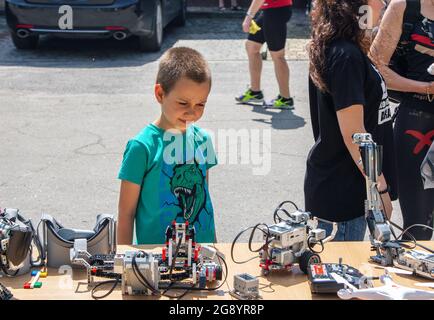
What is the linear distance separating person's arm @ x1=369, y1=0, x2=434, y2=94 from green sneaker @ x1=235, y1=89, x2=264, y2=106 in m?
4.88

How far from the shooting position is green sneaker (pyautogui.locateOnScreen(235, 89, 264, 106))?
9.11 metres

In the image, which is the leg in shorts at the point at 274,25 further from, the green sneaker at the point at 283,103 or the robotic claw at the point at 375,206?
the robotic claw at the point at 375,206

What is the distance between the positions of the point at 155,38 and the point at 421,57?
7.80 meters

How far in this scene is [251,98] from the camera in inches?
359

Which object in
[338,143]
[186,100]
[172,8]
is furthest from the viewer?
[172,8]

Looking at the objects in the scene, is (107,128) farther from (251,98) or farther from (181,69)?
(181,69)

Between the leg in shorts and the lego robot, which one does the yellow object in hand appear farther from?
the lego robot

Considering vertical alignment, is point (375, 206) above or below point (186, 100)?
below

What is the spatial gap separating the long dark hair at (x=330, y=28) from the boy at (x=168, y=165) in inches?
21.5

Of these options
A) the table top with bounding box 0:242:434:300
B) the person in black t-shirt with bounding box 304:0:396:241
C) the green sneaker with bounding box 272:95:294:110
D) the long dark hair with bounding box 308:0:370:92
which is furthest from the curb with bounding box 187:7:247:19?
the table top with bounding box 0:242:434:300

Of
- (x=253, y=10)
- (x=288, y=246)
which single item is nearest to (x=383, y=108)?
(x=288, y=246)

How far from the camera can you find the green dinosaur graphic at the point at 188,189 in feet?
10.7

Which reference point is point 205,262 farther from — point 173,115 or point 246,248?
point 173,115

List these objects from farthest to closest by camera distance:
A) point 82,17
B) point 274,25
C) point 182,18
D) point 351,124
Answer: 1. point 182,18
2. point 82,17
3. point 274,25
4. point 351,124
